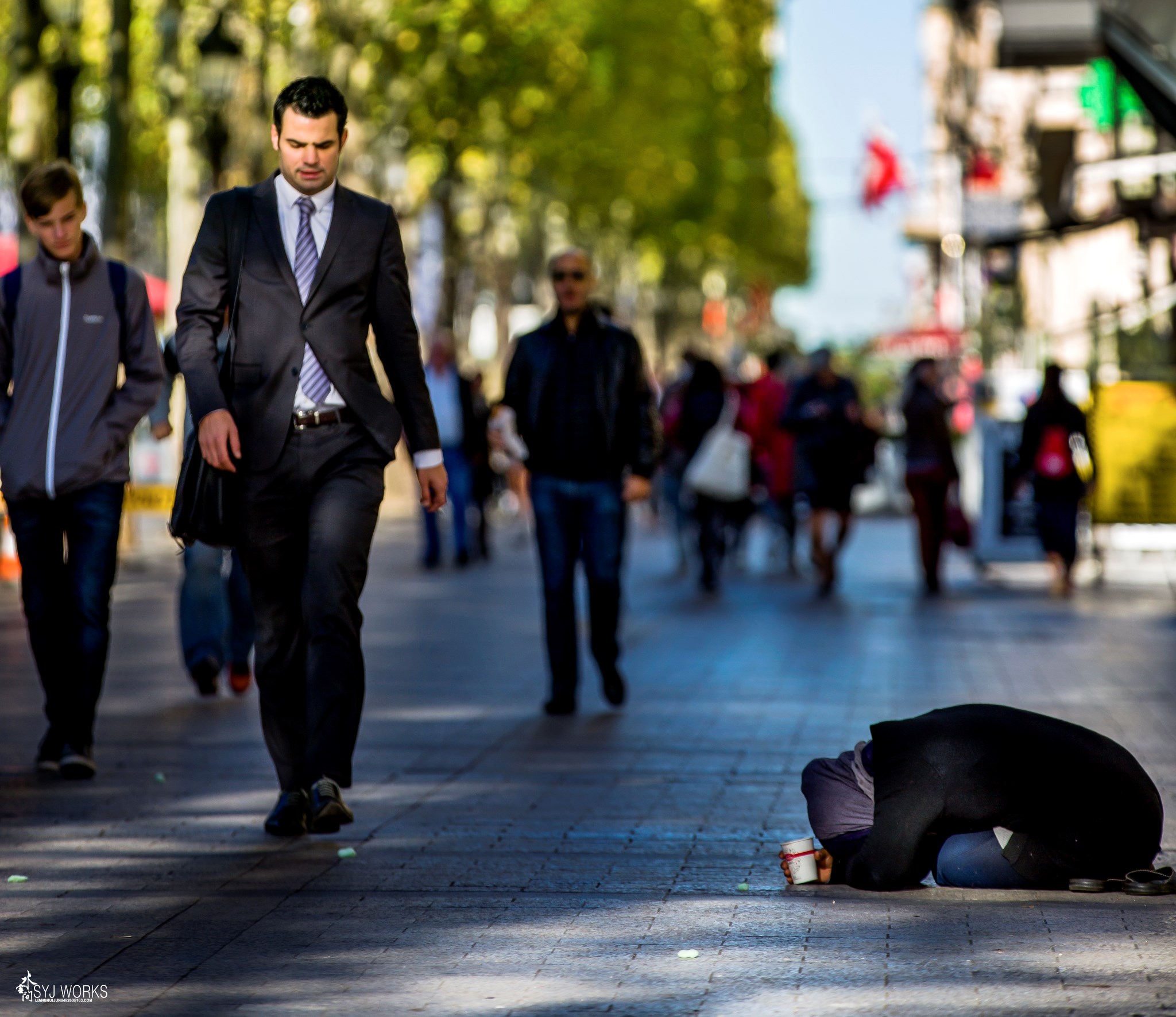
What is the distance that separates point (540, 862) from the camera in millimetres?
6117

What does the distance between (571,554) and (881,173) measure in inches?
2005

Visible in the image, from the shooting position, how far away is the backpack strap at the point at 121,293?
7.84m

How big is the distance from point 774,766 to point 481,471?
43.2 ft

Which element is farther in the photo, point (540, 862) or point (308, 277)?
point (308, 277)

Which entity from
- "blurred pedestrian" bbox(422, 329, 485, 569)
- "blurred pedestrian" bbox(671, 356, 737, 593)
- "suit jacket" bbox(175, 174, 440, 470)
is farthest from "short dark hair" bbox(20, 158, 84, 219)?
"blurred pedestrian" bbox(422, 329, 485, 569)

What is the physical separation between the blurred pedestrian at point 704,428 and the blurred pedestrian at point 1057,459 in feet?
8.19

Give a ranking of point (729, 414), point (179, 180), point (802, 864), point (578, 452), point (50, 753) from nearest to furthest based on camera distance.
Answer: point (802, 864), point (50, 753), point (578, 452), point (729, 414), point (179, 180)

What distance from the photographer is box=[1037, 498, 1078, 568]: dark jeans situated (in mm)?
16672

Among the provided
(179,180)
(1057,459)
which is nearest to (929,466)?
(1057,459)

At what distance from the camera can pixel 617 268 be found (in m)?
52.9

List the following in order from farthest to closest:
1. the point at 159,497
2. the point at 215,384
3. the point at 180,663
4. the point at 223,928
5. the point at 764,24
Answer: the point at 764,24
the point at 159,497
the point at 180,663
the point at 215,384
the point at 223,928

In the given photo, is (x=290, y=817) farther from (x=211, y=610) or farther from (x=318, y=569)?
(x=211, y=610)

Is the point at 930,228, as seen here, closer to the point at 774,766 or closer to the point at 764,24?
the point at 764,24

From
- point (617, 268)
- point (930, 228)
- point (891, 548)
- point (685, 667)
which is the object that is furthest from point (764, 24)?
point (685, 667)
